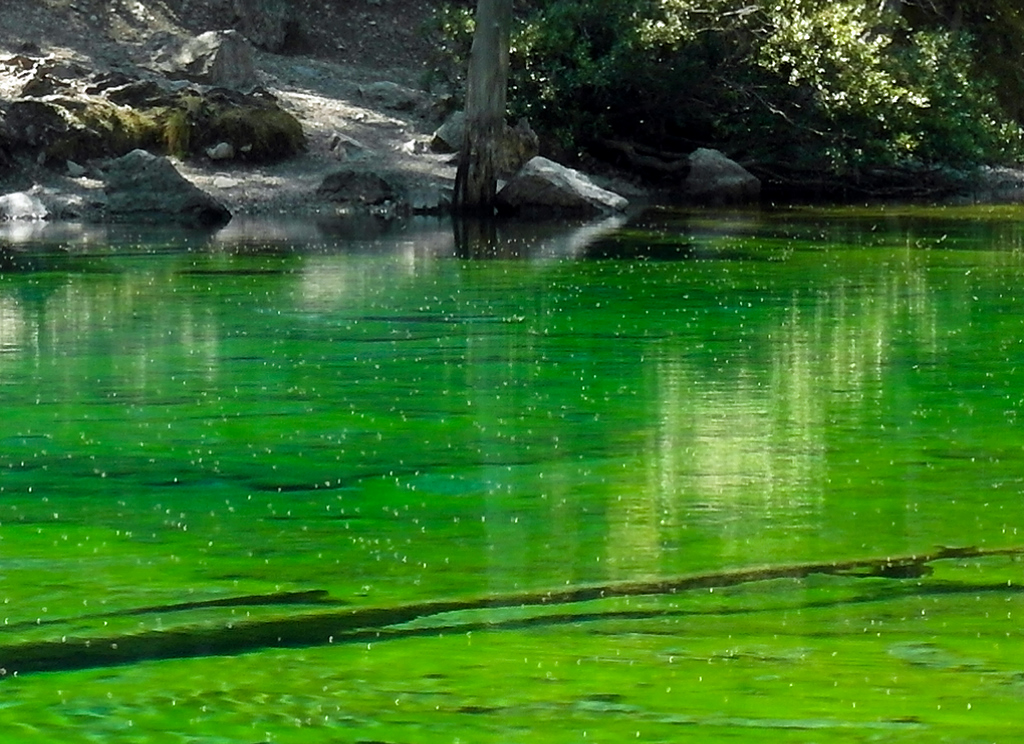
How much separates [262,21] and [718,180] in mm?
7107

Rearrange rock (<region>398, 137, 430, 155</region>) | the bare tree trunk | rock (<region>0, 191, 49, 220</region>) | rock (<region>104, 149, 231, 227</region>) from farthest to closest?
1. rock (<region>398, 137, 430, 155</region>)
2. the bare tree trunk
3. rock (<region>104, 149, 231, 227</region>)
4. rock (<region>0, 191, 49, 220</region>)

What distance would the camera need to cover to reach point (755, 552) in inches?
171

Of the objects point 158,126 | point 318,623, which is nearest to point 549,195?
point 158,126

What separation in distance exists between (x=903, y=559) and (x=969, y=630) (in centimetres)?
63

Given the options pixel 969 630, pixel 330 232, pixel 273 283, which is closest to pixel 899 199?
pixel 330 232

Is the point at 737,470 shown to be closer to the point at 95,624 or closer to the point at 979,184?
the point at 95,624

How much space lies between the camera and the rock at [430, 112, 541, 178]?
837 inches

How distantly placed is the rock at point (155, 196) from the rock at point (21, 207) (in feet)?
2.04

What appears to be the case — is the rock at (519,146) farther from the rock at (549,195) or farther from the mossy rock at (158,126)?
the mossy rock at (158,126)

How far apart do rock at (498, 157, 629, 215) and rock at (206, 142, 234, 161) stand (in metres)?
2.90

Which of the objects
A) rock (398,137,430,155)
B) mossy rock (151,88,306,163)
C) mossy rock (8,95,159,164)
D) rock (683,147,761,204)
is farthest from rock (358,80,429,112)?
mossy rock (8,95,159,164)

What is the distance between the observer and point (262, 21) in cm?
2612

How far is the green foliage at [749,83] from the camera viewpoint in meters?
21.5

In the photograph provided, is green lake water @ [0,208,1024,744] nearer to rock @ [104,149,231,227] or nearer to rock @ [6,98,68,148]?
rock @ [104,149,231,227]
